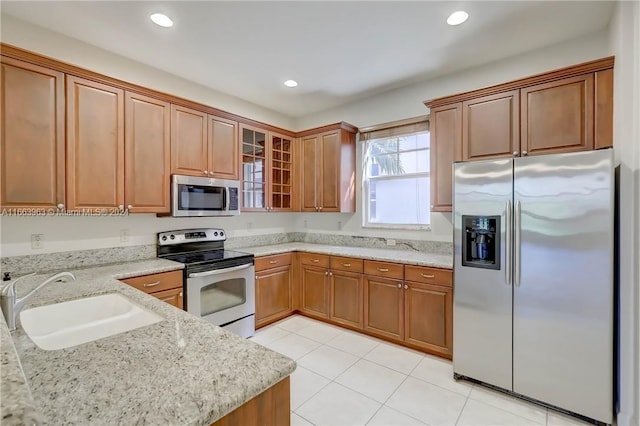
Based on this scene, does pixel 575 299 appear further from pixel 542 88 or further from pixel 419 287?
pixel 542 88

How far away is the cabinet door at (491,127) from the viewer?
257 cm

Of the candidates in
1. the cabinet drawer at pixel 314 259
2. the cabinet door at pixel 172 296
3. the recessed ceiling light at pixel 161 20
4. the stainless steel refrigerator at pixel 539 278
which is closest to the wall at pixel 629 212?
the stainless steel refrigerator at pixel 539 278

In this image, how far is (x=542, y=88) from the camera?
2445 millimetres

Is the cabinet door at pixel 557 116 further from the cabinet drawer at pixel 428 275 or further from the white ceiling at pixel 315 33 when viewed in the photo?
the cabinet drawer at pixel 428 275

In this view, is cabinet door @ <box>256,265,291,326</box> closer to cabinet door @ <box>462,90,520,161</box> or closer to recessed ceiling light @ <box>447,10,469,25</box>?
cabinet door @ <box>462,90,520,161</box>

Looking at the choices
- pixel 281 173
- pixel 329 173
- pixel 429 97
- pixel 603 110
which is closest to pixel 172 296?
pixel 281 173

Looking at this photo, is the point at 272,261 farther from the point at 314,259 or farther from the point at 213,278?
the point at 213,278

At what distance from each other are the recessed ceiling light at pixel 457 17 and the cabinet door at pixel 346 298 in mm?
2446

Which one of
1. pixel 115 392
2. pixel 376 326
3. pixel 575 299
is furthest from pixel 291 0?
pixel 376 326

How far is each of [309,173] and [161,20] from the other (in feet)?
7.64

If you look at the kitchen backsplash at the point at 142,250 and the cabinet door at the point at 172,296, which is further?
the cabinet door at the point at 172,296

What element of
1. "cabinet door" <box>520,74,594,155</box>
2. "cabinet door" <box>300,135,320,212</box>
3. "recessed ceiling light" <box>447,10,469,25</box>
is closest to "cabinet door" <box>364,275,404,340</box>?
"cabinet door" <box>300,135,320,212</box>

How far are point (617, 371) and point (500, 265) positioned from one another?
3.02 ft

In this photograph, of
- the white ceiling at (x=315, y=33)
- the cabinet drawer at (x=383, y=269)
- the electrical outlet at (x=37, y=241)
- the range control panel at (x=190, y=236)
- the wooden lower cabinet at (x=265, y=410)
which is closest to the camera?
the wooden lower cabinet at (x=265, y=410)
